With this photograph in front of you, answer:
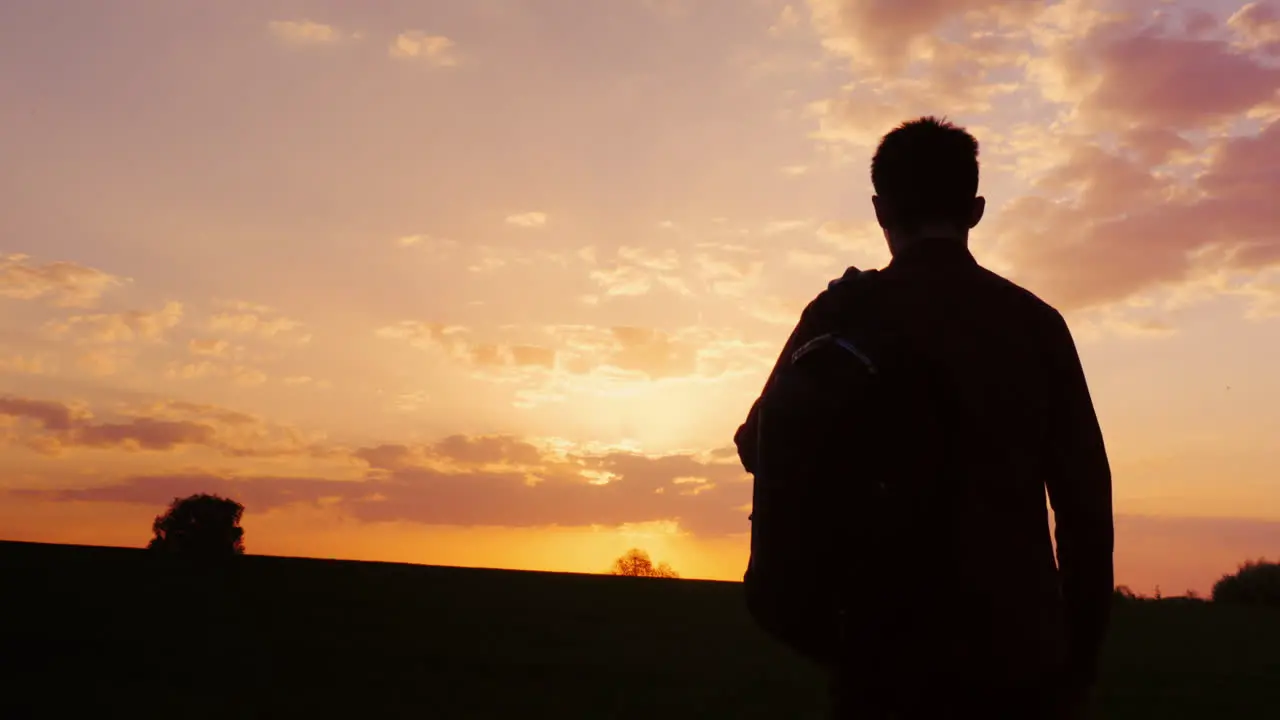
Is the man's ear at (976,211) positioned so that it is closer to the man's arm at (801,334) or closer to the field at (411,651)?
the man's arm at (801,334)

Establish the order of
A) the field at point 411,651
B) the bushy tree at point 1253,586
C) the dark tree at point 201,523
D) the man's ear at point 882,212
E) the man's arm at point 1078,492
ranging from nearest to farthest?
the man's arm at point 1078,492 → the man's ear at point 882,212 → the field at point 411,651 → the bushy tree at point 1253,586 → the dark tree at point 201,523

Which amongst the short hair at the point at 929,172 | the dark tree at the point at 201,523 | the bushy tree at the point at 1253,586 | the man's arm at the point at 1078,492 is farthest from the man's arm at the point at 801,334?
the dark tree at the point at 201,523

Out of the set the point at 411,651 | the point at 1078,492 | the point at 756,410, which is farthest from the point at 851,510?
the point at 411,651

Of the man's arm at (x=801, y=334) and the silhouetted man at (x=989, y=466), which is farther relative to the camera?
the man's arm at (x=801, y=334)

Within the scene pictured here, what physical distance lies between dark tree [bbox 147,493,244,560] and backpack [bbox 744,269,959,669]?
5106cm

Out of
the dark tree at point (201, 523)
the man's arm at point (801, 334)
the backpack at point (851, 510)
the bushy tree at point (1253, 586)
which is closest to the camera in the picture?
the backpack at point (851, 510)

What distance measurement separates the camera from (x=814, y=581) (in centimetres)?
257

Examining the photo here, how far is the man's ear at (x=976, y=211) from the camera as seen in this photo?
3.10m

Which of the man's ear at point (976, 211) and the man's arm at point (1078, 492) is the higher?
the man's ear at point (976, 211)

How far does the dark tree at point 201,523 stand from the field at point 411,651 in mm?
40848

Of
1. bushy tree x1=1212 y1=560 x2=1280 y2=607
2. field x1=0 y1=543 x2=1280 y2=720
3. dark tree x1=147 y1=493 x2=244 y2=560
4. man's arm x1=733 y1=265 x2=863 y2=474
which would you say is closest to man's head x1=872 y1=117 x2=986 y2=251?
man's arm x1=733 y1=265 x2=863 y2=474

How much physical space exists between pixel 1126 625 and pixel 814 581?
553 inches

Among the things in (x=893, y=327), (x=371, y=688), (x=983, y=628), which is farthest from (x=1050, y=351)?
(x=371, y=688)

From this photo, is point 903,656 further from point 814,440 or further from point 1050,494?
point 1050,494
